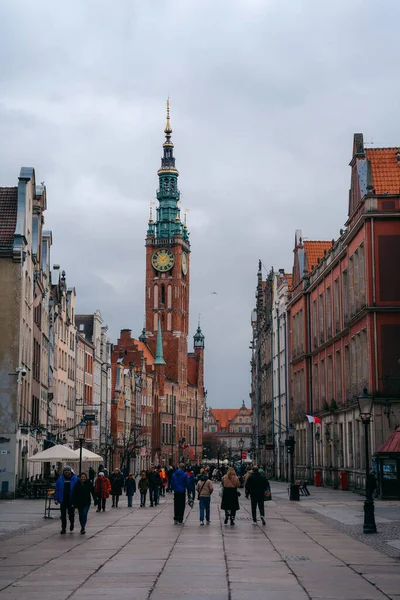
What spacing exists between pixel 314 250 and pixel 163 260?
10465 centimetres

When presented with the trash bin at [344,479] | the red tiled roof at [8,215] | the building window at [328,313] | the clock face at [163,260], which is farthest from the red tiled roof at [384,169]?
the clock face at [163,260]

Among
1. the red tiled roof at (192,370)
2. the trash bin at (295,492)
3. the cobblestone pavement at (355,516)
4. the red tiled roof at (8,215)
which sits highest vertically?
the red tiled roof at (192,370)

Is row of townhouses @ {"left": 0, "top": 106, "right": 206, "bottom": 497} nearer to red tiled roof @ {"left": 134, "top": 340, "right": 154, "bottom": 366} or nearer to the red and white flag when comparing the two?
red tiled roof @ {"left": 134, "top": 340, "right": 154, "bottom": 366}

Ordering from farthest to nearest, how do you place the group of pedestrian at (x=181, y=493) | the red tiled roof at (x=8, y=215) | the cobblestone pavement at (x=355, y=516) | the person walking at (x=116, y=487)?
the red tiled roof at (x=8, y=215) → the person walking at (x=116, y=487) → the group of pedestrian at (x=181, y=493) → the cobblestone pavement at (x=355, y=516)

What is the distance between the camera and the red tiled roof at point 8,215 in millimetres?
44344

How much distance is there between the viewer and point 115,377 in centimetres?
10869

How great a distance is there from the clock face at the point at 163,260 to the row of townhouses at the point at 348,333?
92.1m

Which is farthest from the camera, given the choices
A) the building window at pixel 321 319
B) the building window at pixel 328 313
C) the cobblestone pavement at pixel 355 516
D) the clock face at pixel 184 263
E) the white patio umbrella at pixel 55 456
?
the clock face at pixel 184 263

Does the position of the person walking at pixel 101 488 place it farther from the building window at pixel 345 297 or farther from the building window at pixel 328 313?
the building window at pixel 328 313

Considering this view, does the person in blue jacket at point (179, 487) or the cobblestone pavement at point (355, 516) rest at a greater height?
the person in blue jacket at point (179, 487)

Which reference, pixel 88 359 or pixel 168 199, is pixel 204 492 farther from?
pixel 168 199

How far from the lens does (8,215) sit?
151 feet

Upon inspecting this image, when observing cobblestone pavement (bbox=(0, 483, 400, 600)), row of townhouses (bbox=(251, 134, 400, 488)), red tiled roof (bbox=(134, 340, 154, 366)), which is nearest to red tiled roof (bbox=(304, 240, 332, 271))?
row of townhouses (bbox=(251, 134, 400, 488))

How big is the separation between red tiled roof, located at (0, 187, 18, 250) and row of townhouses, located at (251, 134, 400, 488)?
16245 millimetres
